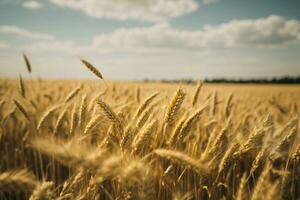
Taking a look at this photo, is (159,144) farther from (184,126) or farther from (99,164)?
→ (99,164)

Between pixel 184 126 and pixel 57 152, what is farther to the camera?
pixel 184 126

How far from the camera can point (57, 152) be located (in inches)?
32.7

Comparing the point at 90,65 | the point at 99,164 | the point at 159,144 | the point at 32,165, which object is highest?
the point at 90,65

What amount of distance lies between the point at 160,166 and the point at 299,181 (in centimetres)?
105

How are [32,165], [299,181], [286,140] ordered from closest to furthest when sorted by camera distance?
[286,140]
[299,181]
[32,165]

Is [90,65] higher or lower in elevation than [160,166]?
higher

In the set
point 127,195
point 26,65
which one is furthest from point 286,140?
point 26,65

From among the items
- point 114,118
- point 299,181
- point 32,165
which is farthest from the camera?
point 32,165

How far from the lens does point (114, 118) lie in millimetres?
1426

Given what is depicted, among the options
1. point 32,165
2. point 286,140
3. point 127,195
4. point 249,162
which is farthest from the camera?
point 32,165

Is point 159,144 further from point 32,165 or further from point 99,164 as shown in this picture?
point 32,165

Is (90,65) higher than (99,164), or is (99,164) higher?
(90,65)

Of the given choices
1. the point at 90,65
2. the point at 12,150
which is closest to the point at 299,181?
the point at 90,65

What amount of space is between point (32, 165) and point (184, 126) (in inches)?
78.8
